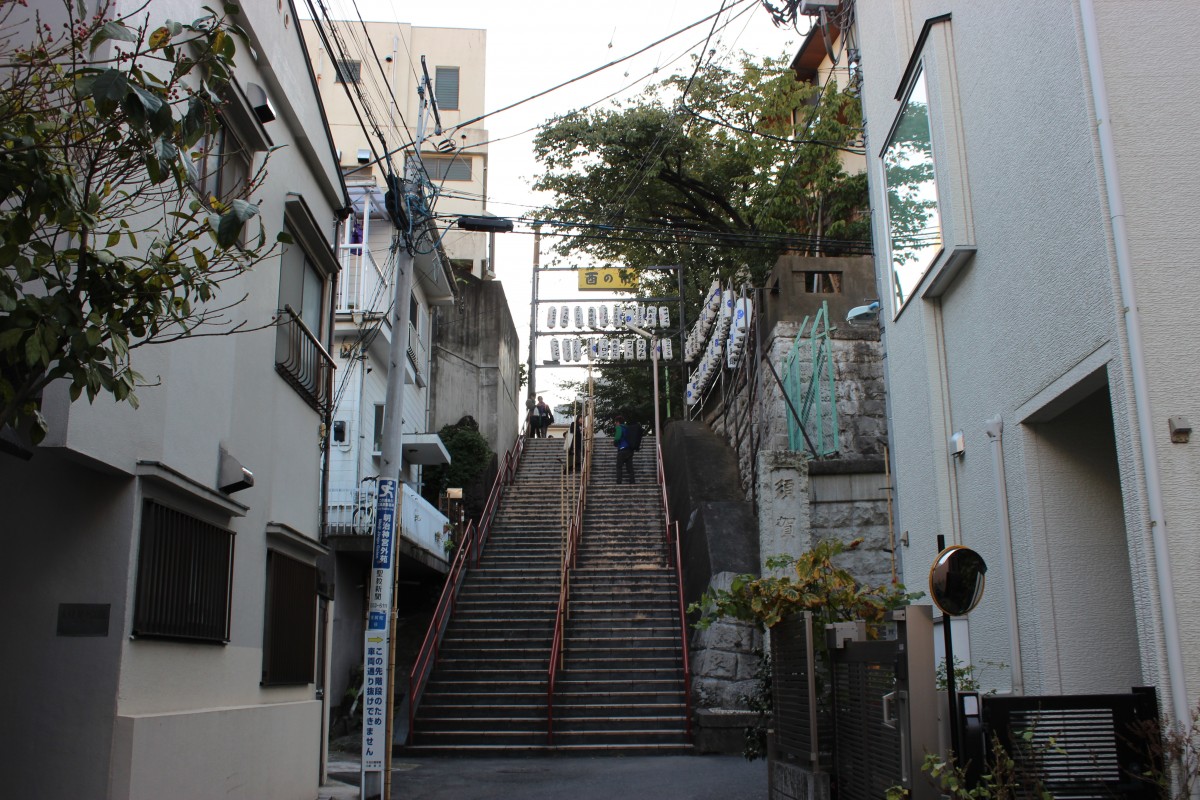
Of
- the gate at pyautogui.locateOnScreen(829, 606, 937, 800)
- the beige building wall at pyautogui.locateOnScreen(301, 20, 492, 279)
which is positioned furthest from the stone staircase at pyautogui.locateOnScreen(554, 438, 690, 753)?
the beige building wall at pyautogui.locateOnScreen(301, 20, 492, 279)

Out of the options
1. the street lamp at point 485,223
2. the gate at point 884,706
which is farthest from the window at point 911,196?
the street lamp at point 485,223

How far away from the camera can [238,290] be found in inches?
355

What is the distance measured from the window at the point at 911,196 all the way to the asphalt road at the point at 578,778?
5.31m

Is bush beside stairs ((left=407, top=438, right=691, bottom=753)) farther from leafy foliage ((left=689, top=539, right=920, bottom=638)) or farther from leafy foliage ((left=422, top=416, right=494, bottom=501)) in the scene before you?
leafy foliage ((left=689, top=539, right=920, bottom=638))

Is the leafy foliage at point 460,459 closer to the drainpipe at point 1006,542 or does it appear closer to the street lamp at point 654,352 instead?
the street lamp at point 654,352

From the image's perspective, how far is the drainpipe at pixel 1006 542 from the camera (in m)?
7.40


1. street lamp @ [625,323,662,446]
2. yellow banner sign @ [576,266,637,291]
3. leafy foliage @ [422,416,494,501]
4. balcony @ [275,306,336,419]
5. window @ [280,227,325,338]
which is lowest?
balcony @ [275,306,336,419]

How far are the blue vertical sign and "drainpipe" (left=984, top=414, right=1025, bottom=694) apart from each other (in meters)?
5.47

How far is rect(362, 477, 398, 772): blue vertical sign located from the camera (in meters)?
9.90

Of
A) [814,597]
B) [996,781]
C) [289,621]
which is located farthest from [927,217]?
[289,621]

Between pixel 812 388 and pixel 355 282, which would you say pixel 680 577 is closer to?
pixel 812 388

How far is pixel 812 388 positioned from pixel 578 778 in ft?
24.8

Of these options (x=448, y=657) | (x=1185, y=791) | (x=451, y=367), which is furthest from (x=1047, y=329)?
(x=451, y=367)

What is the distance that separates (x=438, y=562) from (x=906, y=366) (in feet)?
40.4
